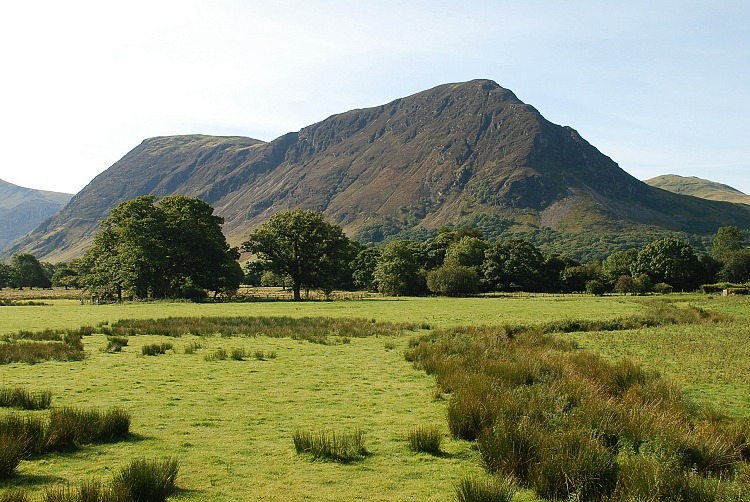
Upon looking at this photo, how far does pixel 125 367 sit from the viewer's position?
18203 millimetres

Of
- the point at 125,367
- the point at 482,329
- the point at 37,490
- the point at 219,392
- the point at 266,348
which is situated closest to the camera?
the point at 37,490

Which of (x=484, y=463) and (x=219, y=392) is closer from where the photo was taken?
(x=484, y=463)

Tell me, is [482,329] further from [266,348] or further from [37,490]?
[37,490]

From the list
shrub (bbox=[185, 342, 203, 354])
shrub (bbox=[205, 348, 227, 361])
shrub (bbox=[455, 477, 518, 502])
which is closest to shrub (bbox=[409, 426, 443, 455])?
shrub (bbox=[455, 477, 518, 502])

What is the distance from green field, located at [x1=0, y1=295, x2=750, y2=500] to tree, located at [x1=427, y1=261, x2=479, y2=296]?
51.3 meters

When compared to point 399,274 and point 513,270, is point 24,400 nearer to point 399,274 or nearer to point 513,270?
point 399,274

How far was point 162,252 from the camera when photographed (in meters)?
61.5

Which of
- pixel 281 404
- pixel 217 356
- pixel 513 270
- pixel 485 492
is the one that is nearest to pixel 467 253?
pixel 513 270

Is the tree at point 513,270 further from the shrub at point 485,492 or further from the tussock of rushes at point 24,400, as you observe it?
the shrub at point 485,492

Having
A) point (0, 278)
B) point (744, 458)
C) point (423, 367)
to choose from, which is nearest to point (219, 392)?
point (423, 367)

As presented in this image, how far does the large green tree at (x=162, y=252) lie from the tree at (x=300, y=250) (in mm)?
4080

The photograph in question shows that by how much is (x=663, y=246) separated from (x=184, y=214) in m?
75.9

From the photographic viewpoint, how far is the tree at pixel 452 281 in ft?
257

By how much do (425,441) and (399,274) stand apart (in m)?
71.5
